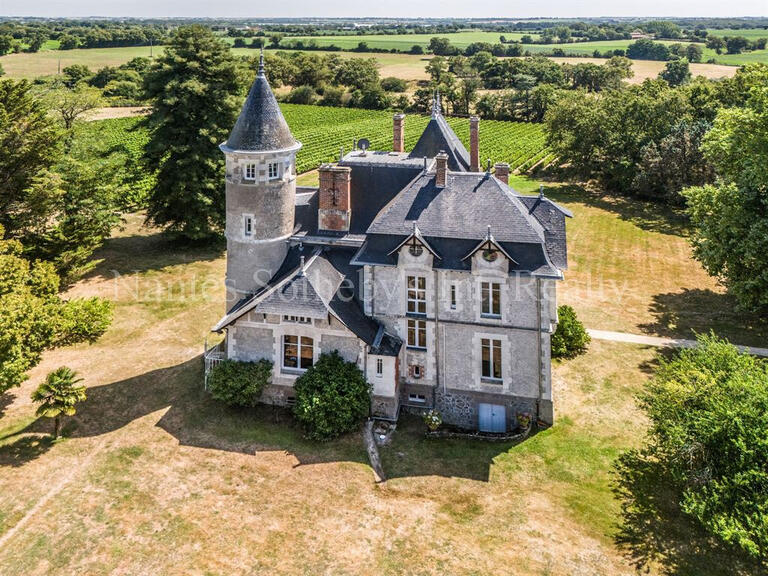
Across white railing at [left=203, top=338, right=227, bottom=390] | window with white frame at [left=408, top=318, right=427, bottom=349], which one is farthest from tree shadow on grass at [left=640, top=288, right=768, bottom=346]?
white railing at [left=203, top=338, right=227, bottom=390]

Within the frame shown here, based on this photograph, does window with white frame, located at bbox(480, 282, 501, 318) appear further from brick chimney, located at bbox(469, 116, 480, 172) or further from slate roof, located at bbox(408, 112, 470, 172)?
slate roof, located at bbox(408, 112, 470, 172)

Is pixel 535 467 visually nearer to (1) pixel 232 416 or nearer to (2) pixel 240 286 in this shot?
(1) pixel 232 416

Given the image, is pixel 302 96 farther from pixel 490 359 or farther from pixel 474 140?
pixel 490 359

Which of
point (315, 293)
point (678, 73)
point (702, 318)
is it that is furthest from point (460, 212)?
point (678, 73)

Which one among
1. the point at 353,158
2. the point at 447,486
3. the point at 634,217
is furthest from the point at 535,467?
the point at 634,217

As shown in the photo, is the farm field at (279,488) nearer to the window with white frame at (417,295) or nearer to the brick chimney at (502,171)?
the window with white frame at (417,295)

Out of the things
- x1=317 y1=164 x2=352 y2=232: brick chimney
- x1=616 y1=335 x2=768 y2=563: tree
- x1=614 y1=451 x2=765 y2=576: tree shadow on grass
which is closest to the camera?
x1=616 y1=335 x2=768 y2=563: tree
